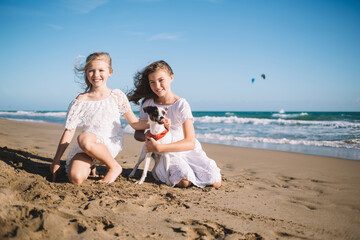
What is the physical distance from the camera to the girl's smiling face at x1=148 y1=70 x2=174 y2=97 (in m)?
3.12

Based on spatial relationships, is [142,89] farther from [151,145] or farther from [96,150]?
[96,150]

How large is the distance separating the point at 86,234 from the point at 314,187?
312cm

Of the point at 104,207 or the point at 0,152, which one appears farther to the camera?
the point at 0,152

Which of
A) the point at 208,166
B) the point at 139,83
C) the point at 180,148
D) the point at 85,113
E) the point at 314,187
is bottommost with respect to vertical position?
the point at 314,187

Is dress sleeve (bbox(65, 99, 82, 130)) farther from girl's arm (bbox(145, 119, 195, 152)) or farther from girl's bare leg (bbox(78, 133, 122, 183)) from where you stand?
girl's arm (bbox(145, 119, 195, 152))

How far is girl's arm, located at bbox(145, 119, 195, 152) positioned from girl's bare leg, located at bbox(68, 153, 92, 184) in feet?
2.56

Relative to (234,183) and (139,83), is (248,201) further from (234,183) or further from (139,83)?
(139,83)

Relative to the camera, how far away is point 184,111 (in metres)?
3.14

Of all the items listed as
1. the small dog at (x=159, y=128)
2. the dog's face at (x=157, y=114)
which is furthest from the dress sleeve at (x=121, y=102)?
the dog's face at (x=157, y=114)

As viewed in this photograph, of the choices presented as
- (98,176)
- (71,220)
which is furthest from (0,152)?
(71,220)

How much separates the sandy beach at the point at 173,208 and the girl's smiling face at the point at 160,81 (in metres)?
1.25

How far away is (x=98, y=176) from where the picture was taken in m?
3.44

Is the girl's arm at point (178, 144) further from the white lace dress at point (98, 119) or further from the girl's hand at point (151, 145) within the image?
the white lace dress at point (98, 119)

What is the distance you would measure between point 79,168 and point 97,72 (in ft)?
3.95
